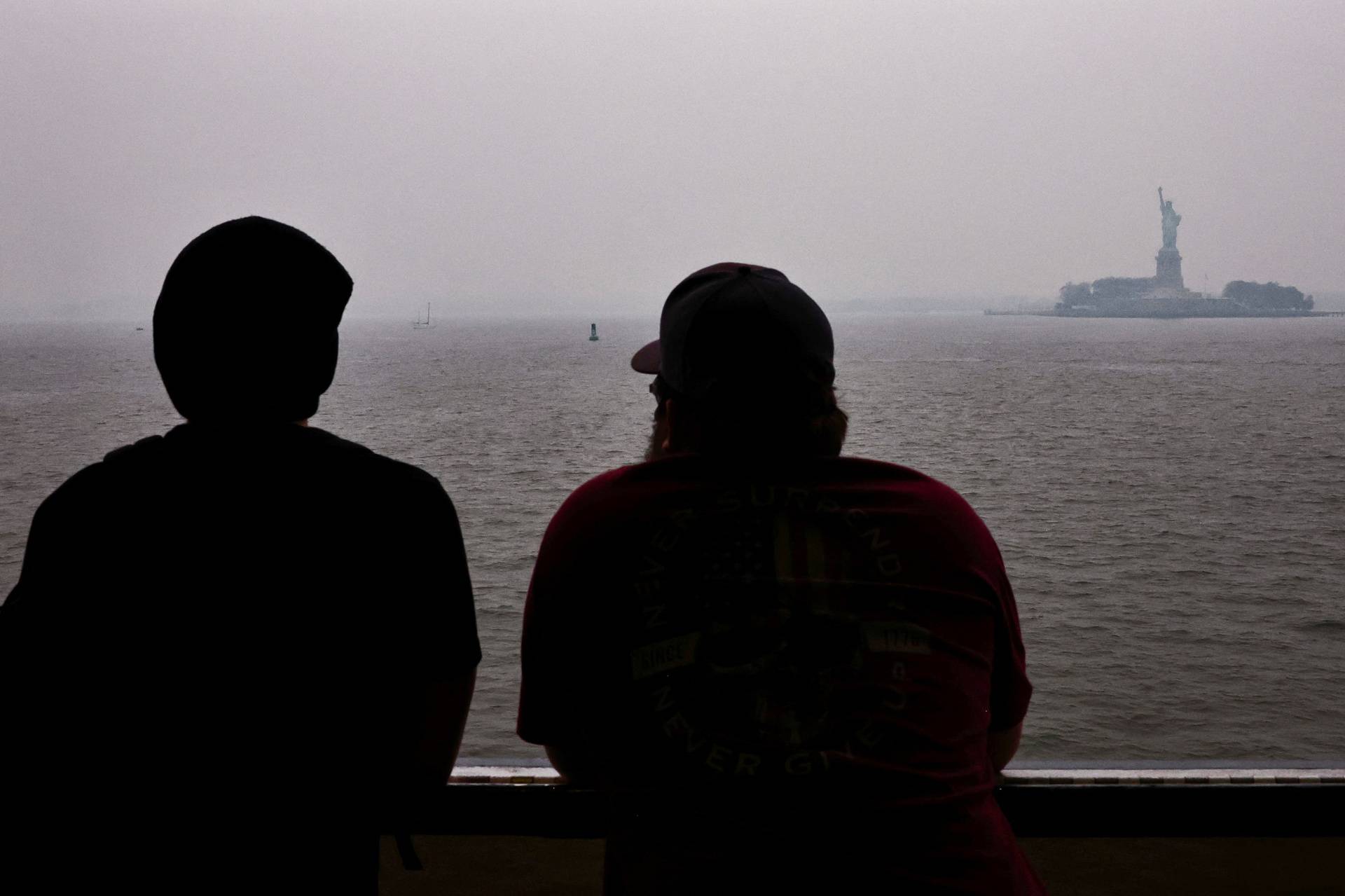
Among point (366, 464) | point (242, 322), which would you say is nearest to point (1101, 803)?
point (366, 464)

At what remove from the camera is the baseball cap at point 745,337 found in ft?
3.18

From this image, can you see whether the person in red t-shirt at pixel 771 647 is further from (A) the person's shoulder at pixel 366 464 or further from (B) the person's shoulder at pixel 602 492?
(A) the person's shoulder at pixel 366 464

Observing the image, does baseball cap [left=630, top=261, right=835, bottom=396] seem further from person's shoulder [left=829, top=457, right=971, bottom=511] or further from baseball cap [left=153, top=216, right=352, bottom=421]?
baseball cap [left=153, top=216, right=352, bottom=421]

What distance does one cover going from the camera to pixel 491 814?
60.2 inches

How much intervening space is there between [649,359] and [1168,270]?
11088 cm

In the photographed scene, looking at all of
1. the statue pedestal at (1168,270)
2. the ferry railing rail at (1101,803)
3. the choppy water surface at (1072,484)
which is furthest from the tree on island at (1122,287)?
the ferry railing rail at (1101,803)

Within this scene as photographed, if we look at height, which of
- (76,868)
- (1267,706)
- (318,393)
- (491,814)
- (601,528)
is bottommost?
(1267,706)

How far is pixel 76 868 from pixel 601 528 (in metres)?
0.43

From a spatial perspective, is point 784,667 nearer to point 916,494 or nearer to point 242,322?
point 916,494

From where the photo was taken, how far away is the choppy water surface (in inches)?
479

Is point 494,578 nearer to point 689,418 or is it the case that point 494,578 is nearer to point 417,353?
point 689,418

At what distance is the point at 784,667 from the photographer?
0.85 m

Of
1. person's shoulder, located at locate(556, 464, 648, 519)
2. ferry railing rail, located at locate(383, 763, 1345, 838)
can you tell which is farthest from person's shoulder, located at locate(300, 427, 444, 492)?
ferry railing rail, located at locate(383, 763, 1345, 838)

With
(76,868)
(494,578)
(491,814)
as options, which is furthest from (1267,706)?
(76,868)
